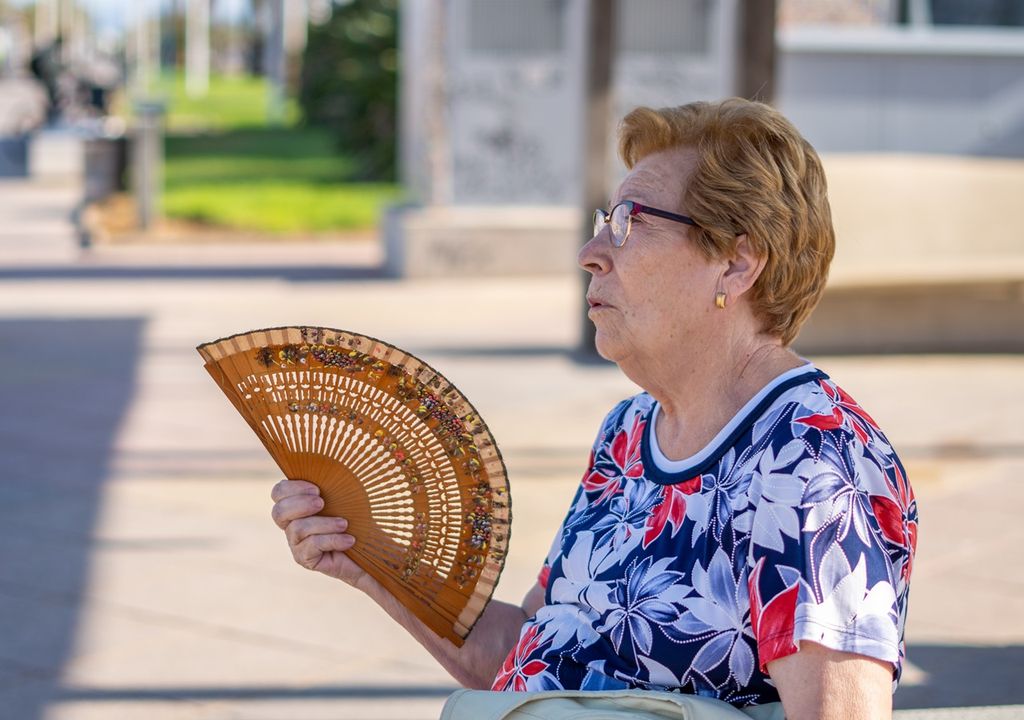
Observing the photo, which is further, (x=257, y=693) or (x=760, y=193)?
(x=257, y=693)

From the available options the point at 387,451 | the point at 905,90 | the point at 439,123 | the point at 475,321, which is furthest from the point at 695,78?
the point at 387,451

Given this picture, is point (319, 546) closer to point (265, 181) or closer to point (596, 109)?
point (596, 109)

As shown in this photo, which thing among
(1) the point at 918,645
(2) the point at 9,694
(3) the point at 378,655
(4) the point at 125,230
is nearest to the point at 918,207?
(1) the point at 918,645

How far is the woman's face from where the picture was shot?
2307 millimetres

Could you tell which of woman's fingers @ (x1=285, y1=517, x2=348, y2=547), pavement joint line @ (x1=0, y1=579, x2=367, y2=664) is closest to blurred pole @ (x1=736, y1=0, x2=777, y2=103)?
pavement joint line @ (x1=0, y1=579, x2=367, y2=664)

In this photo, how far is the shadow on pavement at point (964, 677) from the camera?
421 cm

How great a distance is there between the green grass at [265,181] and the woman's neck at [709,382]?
43.8 ft

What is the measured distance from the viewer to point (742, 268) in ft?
7.49

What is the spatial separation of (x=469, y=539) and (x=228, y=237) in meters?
15.3

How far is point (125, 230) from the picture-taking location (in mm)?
17297

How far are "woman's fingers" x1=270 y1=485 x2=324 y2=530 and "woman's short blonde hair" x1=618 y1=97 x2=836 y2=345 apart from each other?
29.2 inches

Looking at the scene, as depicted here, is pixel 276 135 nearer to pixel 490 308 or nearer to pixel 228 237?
pixel 228 237

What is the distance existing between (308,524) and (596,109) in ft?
25.9

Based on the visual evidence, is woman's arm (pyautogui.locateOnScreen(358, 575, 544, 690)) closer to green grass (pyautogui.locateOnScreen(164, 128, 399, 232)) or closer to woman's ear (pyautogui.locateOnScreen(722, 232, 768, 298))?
woman's ear (pyautogui.locateOnScreen(722, 232, 768, 298))
